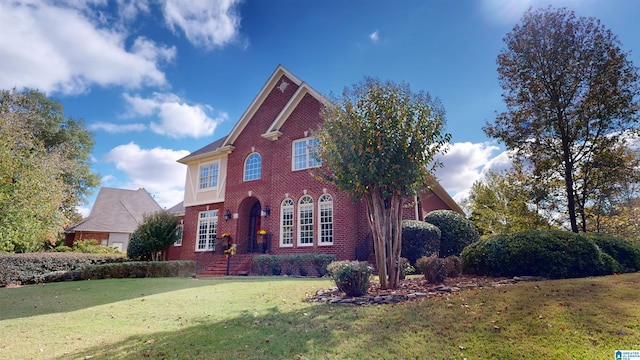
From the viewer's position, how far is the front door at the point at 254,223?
18.9m

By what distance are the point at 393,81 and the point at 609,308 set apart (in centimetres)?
657

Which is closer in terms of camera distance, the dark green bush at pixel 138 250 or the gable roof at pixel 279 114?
the gable roof at pixel 279 114

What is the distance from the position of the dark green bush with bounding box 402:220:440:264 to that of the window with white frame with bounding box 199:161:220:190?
42.7ft

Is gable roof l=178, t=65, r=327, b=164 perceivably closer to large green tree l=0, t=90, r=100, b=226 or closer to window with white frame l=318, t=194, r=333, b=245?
window with white frame l=318, t=194, r=333, b=245

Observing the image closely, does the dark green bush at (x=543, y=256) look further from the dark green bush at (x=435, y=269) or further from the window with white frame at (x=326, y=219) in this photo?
the window with white frame at (x=326, y=219)

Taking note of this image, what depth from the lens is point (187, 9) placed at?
10.0 meters

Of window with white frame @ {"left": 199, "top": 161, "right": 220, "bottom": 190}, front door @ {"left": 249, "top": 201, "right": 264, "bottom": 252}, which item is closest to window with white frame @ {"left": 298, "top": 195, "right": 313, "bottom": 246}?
front door @ {"left": 249, "top": 201, "right": 264, "bottom": 252}

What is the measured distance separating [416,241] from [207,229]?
13432 mm

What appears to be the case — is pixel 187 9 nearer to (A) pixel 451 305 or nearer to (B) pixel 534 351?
(A) pixel 451 305

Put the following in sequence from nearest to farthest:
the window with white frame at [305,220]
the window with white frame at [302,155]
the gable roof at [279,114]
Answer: the window with white frame at [305,220]
the window with white frame at [302,155]
the gable roof at [279,114]

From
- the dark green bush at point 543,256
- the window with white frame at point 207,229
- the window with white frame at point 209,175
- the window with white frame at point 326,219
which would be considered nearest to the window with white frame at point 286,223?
the window with white frame at point 326,219

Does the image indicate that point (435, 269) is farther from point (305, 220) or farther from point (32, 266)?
point (32, 266)

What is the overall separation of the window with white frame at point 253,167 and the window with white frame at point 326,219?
4.73 meters

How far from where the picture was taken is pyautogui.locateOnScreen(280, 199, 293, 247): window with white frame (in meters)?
16.9
